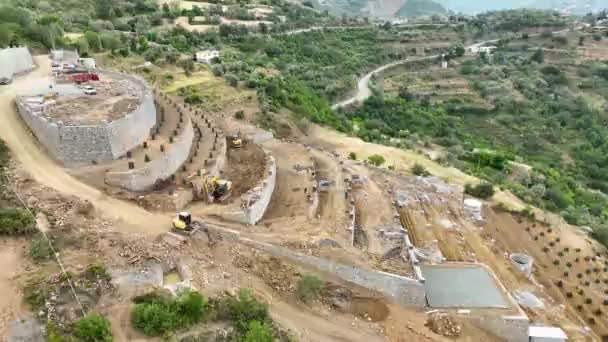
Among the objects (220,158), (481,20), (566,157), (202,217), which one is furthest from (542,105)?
(202,217)

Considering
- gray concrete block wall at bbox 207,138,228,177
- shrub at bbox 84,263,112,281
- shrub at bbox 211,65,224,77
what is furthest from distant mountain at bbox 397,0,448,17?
shrub at bbox 84,263,112,281

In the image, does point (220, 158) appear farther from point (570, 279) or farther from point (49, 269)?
point (570, 279)

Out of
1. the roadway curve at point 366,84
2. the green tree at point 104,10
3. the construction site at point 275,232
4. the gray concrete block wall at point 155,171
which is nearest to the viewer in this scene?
the construction site at point 275,232

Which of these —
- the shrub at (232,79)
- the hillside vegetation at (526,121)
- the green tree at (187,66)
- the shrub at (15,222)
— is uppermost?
the green tree at (187,66)

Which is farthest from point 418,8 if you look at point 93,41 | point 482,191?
point 482,191

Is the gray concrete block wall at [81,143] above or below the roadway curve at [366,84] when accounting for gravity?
above

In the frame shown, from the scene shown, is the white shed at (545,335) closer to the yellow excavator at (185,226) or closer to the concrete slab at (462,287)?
the concrete slab at (462,287)

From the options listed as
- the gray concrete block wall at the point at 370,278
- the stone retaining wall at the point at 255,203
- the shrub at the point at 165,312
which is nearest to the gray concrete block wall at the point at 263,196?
the stone retaining wall at the point at 255,203
